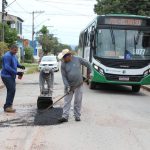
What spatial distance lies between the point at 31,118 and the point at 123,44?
9.11 metres

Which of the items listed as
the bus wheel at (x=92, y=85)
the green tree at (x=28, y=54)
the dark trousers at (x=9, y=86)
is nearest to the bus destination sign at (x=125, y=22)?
the bus wheel at (x=92, y=85)

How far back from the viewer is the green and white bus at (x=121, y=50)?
20.6 metres

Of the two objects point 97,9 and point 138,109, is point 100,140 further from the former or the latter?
point 97,9

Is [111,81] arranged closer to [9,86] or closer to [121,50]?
[121,50]

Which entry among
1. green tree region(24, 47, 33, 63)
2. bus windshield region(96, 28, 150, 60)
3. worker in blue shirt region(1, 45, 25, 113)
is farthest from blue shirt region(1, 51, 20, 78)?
green tree region(24, 47, 33, 63)

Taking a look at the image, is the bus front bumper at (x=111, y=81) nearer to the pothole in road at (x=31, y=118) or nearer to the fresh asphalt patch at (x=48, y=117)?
the pothole in road at (x=31, y=118)

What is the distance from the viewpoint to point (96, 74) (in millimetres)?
20594

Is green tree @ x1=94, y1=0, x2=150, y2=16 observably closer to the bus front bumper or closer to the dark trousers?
the bus front bumper

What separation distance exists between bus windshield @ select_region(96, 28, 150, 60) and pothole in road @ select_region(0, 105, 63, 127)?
686 cm

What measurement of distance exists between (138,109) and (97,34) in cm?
643

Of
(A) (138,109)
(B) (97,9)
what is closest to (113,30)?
(A) (138,109)

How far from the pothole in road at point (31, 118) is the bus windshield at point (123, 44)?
6.86 meters

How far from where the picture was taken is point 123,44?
68.0ft

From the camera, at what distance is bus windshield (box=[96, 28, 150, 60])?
20.7 m
